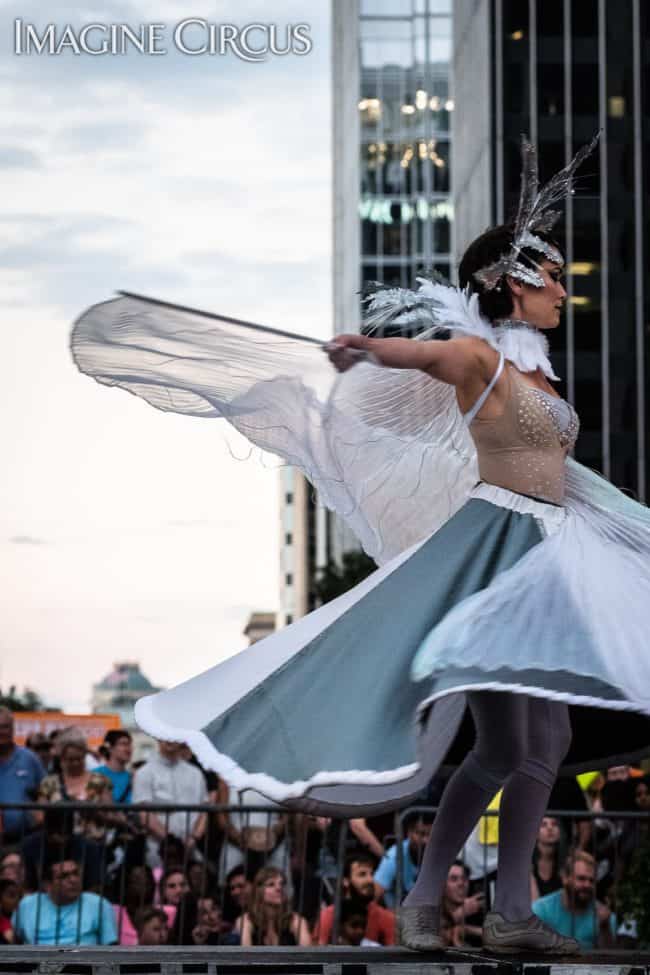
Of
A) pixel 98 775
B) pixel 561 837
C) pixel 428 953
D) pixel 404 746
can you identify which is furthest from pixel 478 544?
pixel 98 775

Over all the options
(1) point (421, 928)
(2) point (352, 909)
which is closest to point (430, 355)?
(1) point (421, 928)


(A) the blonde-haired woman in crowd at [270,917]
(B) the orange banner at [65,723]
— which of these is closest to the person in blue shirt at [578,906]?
(A) the blonde-haired woman in crowd at [270,917]

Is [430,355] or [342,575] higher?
[342,575]

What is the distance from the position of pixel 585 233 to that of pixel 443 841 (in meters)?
40.1

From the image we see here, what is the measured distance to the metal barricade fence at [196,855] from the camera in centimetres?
928

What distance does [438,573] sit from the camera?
5.27 m

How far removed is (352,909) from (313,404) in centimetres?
424

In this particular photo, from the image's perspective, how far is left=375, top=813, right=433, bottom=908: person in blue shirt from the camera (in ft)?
30.7

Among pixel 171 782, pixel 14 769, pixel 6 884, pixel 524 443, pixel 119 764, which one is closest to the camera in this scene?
pixel 524 443

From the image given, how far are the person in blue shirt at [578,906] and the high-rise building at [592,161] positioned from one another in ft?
114

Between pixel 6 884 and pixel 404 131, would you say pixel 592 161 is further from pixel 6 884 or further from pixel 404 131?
pixel 6 884

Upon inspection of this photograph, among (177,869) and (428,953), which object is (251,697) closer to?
(428,953)

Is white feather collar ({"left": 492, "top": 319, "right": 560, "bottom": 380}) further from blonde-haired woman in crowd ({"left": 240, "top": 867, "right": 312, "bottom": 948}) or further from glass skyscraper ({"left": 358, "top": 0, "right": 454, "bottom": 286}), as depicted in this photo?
glass skyscraper ({"left": 358, "top": 0, "right": 454, "bottom": 286})

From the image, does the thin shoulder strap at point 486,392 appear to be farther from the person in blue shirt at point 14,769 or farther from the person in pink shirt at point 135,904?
the person in blue shirt at point 14,769
